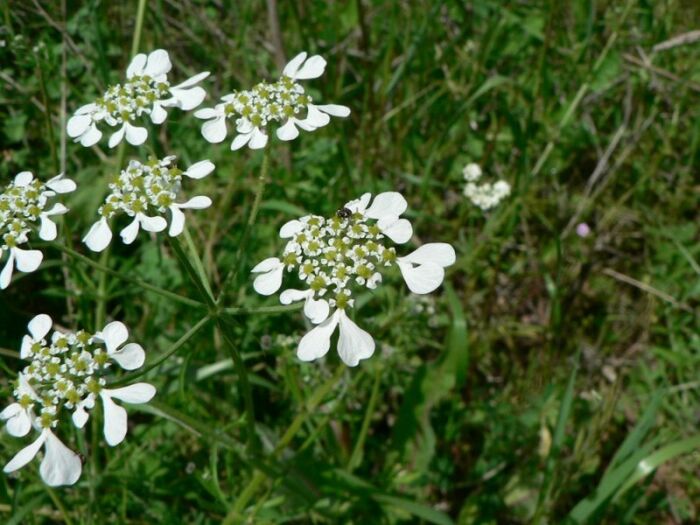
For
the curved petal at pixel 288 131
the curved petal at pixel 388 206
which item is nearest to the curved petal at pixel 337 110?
the curved petal at pixel 288 131

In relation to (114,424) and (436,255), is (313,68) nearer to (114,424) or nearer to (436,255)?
(436,255)

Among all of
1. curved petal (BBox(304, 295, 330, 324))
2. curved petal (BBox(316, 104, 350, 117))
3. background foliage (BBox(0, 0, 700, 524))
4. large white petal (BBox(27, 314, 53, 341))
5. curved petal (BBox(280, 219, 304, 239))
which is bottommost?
background foliage (BBox(0, 0, 700, 524))

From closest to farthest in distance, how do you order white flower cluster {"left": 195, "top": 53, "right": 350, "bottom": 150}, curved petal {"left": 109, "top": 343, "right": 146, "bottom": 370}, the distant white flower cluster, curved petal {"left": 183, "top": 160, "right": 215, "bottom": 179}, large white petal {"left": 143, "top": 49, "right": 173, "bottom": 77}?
curved petal {"left": 109, "top": 343, "right": 146, "bottom": 370} < curved petal {"left": 183, "top": 160, "right": 215, "bottom": 179} < white flower cluster {"left": 195, "top": 53, "right": 350, "bottom": 150} < large white petal {"left": 143, "top": 49, "right": 173, "bottom": 77} < the distant white flower cluster

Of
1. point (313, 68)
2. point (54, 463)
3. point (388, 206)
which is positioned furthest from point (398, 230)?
point (54, 463)

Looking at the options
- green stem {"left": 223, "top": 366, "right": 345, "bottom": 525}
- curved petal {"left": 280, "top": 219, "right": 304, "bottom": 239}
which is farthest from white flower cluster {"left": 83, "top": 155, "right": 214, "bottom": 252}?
green stem {"left": 223, "top": 366, "right": 345, "bottom": 525}

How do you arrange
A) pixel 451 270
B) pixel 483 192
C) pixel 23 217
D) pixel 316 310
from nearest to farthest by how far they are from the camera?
pixel 316 310, pixel 23 217, pixel 451 270, pixel 483 192

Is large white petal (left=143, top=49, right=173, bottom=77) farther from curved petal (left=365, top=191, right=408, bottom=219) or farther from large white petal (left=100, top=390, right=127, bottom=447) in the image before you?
large white petal (left=100, top=390, right=127, bottom=447)

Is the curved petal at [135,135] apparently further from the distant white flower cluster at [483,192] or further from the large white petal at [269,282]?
the distant white flower cluster at [483,192]
